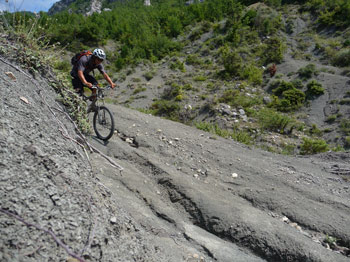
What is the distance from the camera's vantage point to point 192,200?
3.98 meters

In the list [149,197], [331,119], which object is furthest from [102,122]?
[331,119]

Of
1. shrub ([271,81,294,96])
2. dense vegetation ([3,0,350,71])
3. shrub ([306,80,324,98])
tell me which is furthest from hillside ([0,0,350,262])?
dense vegetation ([3,0,350,71])

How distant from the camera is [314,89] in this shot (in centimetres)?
1614

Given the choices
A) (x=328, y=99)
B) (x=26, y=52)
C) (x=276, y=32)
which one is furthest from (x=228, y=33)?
(x=26, y=52)

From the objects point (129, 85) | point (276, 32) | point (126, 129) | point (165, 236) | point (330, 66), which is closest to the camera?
point (165, 236)

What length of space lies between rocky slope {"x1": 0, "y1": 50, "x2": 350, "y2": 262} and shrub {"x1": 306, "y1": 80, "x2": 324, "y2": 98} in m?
10.8

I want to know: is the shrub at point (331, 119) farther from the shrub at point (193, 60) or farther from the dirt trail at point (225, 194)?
the shrub at point (193, 60)

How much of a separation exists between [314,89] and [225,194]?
572 inches

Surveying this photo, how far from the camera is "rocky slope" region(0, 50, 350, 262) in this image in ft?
6.40

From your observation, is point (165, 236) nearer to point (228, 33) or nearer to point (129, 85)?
point (129, 85)

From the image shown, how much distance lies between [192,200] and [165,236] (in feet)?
3.09

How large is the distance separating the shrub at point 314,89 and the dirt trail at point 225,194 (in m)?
10.8

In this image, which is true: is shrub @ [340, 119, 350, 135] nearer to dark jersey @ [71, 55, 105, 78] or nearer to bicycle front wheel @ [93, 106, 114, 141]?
bicycle front wheel @ [93, 106, 114, 141]

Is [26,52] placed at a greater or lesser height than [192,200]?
greater
